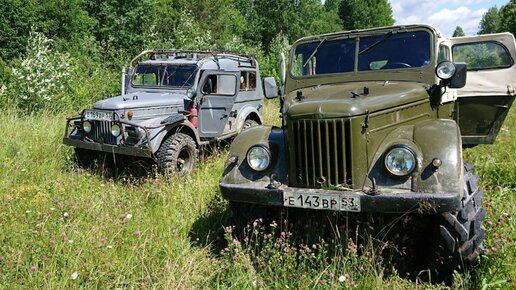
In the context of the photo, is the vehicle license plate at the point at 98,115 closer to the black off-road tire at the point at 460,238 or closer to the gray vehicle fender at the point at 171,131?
the gray vehicle fender at the point at 171,131

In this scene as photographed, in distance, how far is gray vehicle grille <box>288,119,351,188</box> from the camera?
3.51 m

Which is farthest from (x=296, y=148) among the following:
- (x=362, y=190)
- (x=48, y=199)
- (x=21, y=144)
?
(x=21, y=144)

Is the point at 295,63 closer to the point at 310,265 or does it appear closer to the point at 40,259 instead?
the point at 310,265

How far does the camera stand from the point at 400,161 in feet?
11.2

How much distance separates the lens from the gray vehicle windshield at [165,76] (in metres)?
7.57

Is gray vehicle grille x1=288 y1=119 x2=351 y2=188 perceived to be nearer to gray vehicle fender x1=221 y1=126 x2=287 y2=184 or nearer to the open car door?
gray vehicle fender x1=221 y1=126 x2=287 y2=184

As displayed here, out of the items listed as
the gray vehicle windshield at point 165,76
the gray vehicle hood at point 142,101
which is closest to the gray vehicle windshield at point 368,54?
the gray vehicle hood at point 142,101

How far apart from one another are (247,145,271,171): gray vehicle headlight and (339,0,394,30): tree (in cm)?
5730

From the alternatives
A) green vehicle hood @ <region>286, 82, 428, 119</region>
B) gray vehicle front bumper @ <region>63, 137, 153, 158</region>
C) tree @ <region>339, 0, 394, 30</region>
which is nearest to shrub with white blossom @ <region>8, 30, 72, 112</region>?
gray vehicle front bumper @ <region>63, 137, 153, 158</region>

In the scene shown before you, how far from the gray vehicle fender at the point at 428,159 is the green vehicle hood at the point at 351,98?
1.06 feet

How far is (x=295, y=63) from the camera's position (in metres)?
5.21

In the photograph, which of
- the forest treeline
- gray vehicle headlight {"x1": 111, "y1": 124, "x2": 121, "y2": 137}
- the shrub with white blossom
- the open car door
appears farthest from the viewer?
the forest treeline

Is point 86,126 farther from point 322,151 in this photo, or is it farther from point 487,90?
point 487,90

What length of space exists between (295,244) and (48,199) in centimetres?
279
